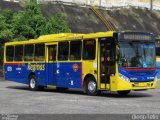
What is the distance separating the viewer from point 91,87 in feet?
68.7

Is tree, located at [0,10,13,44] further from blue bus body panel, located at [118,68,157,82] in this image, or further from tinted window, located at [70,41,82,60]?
blue bus body panel, located at [118,68,157,82]

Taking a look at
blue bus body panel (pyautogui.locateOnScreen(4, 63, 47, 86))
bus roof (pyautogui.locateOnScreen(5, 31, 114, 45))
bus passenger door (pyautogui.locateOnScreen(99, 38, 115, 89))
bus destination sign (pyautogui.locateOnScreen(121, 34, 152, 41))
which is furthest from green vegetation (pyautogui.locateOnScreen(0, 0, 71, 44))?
bus destination sign (pyautogui.locateOnScreen(121, 34, 152, 41))

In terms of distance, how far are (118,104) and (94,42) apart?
474 cm

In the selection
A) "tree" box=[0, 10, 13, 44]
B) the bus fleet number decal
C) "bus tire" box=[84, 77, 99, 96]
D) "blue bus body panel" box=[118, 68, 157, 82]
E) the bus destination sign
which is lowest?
"bus tire" box=[84, 77, 99, 96]

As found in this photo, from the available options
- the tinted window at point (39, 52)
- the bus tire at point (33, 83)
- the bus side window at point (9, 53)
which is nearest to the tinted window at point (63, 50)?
the tinted window at point (39, 52)

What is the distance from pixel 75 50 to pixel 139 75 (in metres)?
3.54

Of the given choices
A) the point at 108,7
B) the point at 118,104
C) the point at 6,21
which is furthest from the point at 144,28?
the point at 118,104

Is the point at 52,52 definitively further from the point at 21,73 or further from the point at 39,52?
the point at 21,73

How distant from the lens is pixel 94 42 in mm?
20656

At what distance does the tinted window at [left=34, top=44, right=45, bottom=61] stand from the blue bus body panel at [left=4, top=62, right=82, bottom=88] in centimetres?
32

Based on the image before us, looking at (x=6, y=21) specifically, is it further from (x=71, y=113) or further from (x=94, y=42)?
(x=71, y=113)

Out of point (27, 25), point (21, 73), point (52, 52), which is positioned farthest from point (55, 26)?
point (52, 52)

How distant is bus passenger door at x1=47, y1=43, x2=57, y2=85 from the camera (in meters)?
23.6

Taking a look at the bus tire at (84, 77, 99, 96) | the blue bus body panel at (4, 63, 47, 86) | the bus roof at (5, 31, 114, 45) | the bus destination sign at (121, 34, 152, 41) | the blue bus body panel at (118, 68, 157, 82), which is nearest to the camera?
the blue bus body panel at (118, 68, 157, 82)
